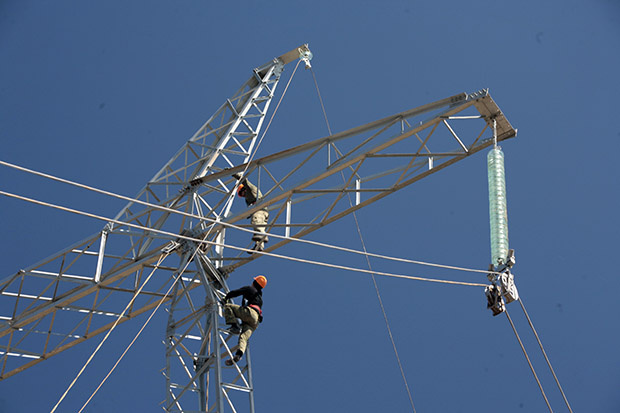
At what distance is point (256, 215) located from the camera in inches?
778

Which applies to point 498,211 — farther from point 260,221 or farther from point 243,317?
point 243,317

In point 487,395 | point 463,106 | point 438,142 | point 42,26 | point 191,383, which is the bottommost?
point 191,383

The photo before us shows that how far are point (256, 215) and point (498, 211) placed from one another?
5448mm

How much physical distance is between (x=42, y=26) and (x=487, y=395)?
25.1 m

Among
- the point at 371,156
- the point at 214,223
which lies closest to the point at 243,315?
the point at 214,223

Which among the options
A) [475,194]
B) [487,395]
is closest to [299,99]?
[475,194]

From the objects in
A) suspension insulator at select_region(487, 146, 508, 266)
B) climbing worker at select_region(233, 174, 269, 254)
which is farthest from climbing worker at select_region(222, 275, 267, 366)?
suspension insulator at select_region(487, 146, 508, 266)

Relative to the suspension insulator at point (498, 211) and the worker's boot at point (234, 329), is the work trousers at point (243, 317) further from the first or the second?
the suspension insulator at point (498, 211)

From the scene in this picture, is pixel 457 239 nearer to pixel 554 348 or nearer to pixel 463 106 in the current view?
pixel 554 348

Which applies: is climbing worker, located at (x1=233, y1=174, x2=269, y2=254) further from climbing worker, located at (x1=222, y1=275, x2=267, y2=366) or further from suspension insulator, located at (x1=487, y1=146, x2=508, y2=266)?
suspension insulator, located at (x1=487, y1=146, x2=508, y2=266)

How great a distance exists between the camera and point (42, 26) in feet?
143

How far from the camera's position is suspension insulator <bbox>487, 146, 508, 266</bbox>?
53.7ft

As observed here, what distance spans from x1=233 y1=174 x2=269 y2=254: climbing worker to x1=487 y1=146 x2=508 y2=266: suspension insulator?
4.80 meters

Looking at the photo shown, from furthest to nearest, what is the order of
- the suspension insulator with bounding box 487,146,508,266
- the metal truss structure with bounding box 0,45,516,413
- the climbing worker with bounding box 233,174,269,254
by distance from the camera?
the climbing worker with bounding box 233,174,269,254 < the metal truss structure with bounding box 0,45,516,413 < the suspension insulator with bounding box 487,146,508,266
